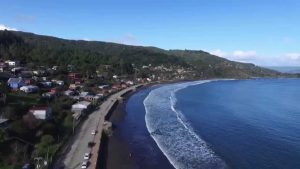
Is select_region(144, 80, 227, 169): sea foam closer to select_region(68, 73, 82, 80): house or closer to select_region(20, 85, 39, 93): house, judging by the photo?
select_region(20, 85, 39, 93): house

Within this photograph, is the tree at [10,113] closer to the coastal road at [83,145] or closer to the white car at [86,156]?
the coastal road at [83,145]

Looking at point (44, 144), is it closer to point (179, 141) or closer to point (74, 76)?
point (179, 141)

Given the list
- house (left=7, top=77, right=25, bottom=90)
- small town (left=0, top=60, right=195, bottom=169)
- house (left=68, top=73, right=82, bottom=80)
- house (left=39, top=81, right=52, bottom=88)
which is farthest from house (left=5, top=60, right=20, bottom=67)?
house (left=7, top=77, right=25, bottom=90)

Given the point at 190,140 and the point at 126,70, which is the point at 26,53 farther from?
→ the point at 190,140

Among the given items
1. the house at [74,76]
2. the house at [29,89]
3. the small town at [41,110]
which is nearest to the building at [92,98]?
the small town at [41,110]

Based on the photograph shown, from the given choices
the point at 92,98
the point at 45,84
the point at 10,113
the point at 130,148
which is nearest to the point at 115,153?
the point at 130,148

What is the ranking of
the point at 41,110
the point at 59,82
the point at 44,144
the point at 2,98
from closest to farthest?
1. the point at 44,144
2. the point at 41,110
3. the point at 2,98
4. the point at 59,82
